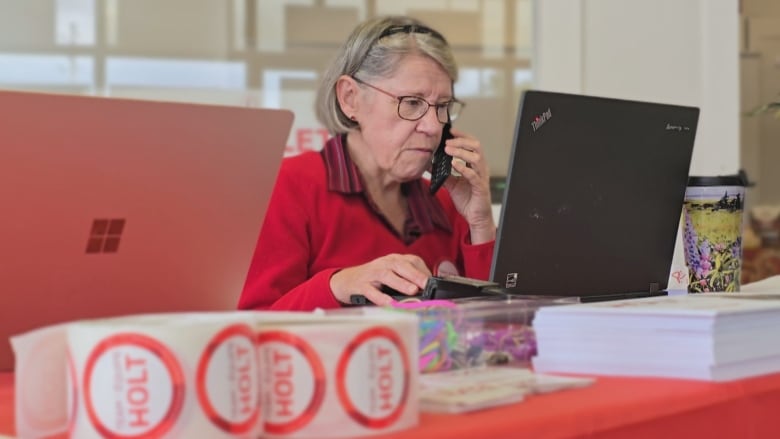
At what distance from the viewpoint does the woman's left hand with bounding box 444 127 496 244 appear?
6.68 feet

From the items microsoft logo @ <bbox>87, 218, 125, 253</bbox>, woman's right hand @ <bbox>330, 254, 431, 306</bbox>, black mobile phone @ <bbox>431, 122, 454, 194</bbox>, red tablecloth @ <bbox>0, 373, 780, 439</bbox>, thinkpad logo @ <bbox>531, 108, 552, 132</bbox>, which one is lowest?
red tablecloth @ <bbox>0, 373, 780, 439</bbox>

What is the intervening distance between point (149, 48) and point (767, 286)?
2426 mm

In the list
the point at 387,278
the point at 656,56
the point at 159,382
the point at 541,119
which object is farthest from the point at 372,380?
the point at 656,56

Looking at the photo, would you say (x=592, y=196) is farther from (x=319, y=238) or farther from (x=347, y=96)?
(x=347, y=96)

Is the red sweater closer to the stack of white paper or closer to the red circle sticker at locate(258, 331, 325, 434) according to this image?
the stack of white paper

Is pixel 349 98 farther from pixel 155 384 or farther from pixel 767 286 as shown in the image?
pixel 155 384

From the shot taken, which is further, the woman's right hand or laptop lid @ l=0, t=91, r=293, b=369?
the woman's right hand

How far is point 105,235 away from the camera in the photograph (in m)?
1.07

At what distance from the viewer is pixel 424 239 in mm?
2244

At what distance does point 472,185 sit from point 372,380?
1.32m

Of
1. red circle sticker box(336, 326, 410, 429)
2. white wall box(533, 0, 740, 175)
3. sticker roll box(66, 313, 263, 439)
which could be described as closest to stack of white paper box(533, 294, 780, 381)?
red circle sticker box(336, 326, 410, 429)

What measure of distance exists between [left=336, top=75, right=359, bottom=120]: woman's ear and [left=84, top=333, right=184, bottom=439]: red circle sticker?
151 centimetres

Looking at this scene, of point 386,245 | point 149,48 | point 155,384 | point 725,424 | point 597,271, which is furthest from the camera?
point 149,48

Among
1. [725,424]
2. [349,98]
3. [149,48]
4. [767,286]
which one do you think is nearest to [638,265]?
[767,286]
